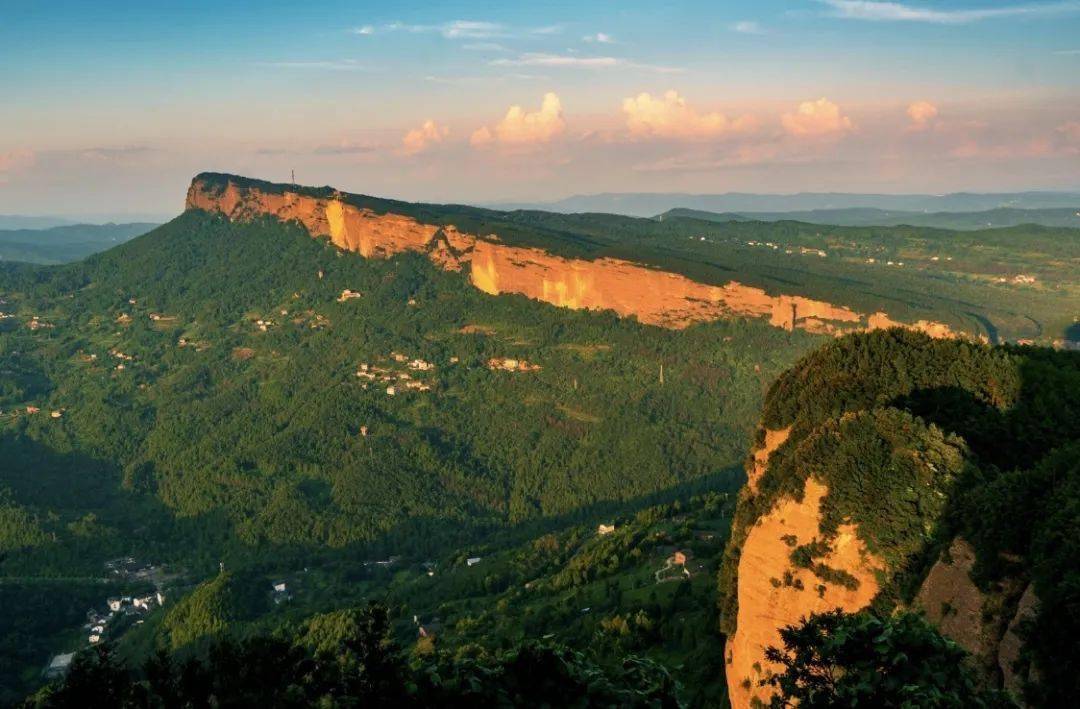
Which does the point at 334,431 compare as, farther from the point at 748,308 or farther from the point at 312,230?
the point at 312,230

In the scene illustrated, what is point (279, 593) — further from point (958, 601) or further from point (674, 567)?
point (958, 601)

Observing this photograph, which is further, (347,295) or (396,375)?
(347,295)

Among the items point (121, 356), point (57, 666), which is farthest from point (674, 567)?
point (121, 356)

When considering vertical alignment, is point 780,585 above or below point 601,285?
below

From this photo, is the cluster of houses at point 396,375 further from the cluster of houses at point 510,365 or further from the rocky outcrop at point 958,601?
the rocky outcrop at point 958,601

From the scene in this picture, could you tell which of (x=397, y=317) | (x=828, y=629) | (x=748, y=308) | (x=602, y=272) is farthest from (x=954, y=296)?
(x=828, y=629)

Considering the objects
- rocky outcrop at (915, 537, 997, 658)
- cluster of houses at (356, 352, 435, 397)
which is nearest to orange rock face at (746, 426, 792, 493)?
rocky outcrop at (915, 537, 997, 658)
